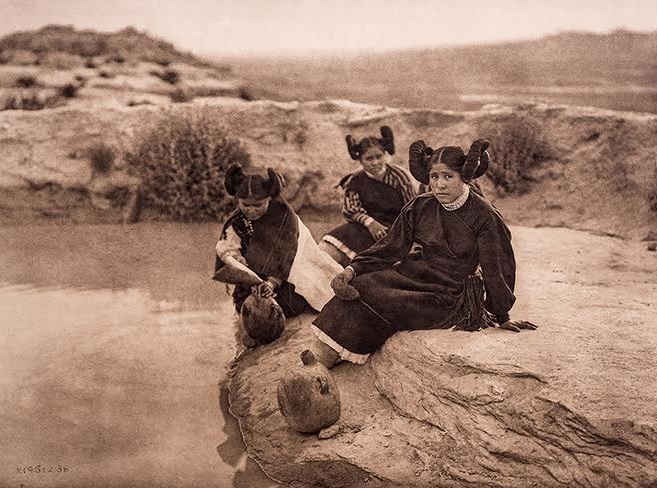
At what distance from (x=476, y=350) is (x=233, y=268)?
1.52m

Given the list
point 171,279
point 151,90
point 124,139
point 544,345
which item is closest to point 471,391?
point 544,345

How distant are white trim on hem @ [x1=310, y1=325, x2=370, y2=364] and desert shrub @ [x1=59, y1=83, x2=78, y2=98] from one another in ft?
17.6

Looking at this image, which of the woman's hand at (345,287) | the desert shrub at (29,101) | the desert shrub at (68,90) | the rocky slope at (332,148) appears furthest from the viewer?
the desert shrub at (68,90)

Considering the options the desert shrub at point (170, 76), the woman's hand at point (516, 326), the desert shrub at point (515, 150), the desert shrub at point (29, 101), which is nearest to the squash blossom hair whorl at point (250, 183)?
the woman's hand at point (516, 326)

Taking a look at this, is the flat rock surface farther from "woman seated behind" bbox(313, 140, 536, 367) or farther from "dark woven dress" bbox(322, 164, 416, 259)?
→ "dark woven dress" bbox(322, 164, 416, 259)

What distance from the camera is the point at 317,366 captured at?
3.63m

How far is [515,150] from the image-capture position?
6.62 meters

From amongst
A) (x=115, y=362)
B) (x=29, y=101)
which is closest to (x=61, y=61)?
(x=29, y=101)

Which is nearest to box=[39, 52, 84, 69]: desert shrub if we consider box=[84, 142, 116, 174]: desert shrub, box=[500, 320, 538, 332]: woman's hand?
box=[84, 142, 116, 174]: desert shrub

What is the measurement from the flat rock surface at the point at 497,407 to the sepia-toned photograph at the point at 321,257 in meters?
0.01

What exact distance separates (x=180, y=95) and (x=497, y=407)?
597 centimetres

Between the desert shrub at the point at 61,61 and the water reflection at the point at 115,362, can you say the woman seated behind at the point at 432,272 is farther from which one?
the desert shrub at the point at 61,61

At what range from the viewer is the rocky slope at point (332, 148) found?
6.35m

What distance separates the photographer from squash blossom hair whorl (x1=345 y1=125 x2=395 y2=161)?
4.38m
